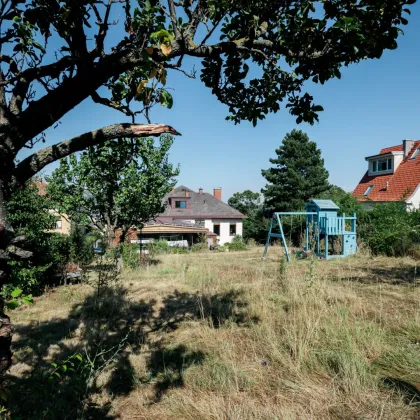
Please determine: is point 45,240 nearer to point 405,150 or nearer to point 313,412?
point 313,412

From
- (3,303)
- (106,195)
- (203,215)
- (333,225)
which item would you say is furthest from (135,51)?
(203,215)

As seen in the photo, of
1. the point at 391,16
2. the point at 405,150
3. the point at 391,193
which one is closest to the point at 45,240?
the point at 391,16

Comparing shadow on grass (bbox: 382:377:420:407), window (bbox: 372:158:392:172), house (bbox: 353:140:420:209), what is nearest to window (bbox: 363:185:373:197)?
house (bbox: 353:140:420:209)

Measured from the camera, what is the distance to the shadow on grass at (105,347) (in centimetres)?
312

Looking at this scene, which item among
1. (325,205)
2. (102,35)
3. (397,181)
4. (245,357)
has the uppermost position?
(397,181)

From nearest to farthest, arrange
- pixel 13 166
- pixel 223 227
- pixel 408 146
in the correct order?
pixel 13 166 < pixel 408 146 < pixel 223 227

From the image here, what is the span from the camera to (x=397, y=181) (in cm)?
2566

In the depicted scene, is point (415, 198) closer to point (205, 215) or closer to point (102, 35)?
point (205, 215)

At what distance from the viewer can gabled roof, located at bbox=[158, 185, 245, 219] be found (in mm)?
38375

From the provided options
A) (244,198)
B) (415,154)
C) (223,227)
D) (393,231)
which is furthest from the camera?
(244,198)

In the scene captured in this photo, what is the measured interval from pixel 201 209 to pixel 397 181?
68.8 feet

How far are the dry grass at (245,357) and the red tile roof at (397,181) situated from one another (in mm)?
20861

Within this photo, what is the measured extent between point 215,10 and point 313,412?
128 inches

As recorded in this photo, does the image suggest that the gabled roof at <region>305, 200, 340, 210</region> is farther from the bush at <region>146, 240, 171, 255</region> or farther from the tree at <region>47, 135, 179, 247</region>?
the bush at <region>146, 240, 171, 255</region>
